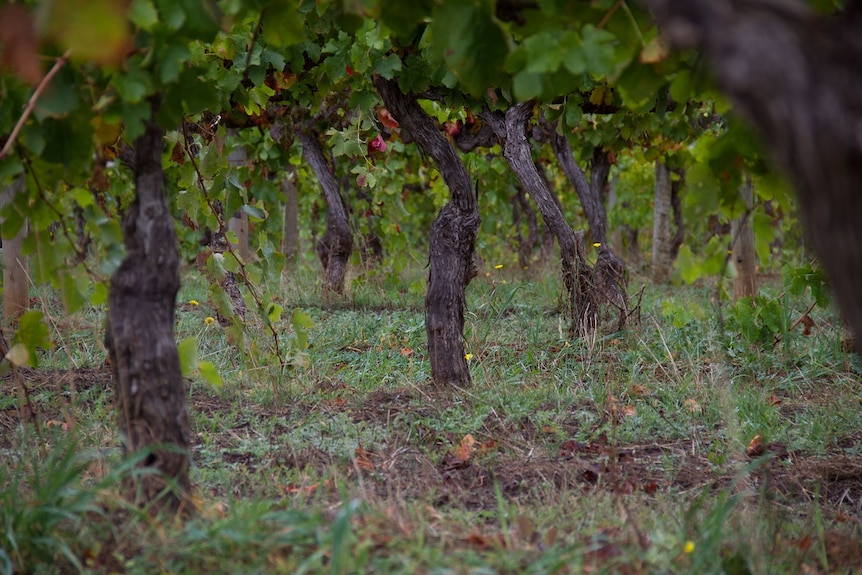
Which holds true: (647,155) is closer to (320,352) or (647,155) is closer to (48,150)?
(320,352)

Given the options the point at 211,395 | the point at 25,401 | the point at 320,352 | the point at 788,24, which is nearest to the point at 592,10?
the point at 788,24

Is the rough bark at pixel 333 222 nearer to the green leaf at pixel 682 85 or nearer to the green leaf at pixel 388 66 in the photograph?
the green leaf at pixel 388 66

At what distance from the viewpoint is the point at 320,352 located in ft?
16.3

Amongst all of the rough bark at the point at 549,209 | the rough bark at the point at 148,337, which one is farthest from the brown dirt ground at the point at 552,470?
the rough bark at the point at 549,209

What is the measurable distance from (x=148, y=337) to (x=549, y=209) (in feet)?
12.1

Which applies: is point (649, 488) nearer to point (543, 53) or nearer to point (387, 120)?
point (543, 53)

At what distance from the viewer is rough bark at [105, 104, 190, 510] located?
2.06 metres

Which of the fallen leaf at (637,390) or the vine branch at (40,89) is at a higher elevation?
the vine branch at (40,89)

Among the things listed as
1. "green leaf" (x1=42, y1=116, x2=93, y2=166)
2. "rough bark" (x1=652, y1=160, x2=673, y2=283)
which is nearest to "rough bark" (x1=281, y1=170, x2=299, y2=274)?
"rough bark" (x1=652, y1=160, x2=673, y2=283)

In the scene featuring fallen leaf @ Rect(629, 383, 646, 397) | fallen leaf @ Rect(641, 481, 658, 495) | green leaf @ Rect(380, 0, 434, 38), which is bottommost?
fallen leaf @ Rect(641, 481, 658, 495)

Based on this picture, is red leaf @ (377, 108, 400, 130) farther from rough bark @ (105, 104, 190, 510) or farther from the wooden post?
rough bark @ (105, 104, 190, 510)

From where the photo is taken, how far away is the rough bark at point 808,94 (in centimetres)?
118

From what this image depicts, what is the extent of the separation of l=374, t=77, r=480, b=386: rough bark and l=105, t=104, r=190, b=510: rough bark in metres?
1.96

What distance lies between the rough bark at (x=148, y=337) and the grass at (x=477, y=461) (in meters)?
0.12
